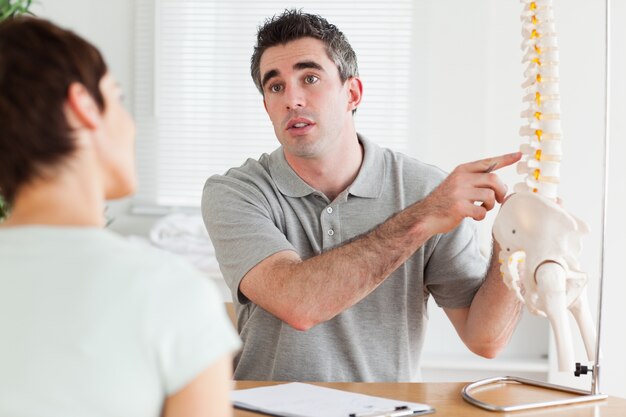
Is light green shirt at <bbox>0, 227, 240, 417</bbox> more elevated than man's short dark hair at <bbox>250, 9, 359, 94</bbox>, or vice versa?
man's short dark hair at <bbox>250, 9, 359, 94</bbox>

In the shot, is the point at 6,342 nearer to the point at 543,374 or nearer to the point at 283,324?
the point at 283,324

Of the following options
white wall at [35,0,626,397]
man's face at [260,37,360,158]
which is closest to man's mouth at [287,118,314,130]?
man's face at [260,37,360,158]

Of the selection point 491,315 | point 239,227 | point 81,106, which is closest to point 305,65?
point 239,227

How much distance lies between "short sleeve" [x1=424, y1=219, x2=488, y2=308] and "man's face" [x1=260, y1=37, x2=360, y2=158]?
1.16 ft

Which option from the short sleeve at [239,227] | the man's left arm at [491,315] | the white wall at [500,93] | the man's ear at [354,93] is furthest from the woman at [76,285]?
the white wall at [500,93]

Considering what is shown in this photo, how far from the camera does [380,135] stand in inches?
145

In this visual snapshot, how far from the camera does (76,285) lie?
0.85 metres

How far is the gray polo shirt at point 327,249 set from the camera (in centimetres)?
201

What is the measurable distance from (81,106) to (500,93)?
273 cm

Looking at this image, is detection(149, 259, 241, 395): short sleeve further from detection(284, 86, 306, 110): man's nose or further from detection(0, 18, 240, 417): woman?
detection(284, 86, 306, 110): man's nose

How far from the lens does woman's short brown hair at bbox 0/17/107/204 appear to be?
0.88 meters

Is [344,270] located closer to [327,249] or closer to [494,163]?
[327,249]

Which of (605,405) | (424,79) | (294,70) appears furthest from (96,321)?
(424,79)

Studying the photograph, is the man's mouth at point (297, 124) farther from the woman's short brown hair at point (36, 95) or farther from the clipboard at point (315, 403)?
the woman's short brown hair at point (36, 95)
